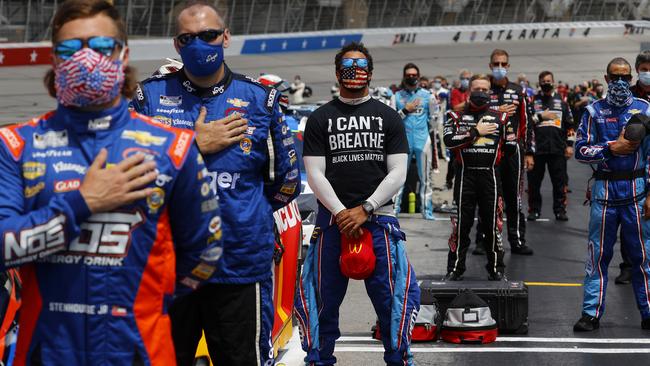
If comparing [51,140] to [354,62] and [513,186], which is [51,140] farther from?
[513,186]

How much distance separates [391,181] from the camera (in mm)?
6965

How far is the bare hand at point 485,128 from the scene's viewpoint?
37.0ft

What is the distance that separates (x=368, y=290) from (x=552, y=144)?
976 centimetres

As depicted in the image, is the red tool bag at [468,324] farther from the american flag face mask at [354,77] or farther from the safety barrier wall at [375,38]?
the safety barrier wall at [375,38]

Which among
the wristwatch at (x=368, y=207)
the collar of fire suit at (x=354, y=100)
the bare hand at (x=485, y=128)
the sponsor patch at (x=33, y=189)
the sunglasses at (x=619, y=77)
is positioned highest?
the sunglasses at (x=619, y=77)

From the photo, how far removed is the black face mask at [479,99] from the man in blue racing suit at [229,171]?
6.23 metres

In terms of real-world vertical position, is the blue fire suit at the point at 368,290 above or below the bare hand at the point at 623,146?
below

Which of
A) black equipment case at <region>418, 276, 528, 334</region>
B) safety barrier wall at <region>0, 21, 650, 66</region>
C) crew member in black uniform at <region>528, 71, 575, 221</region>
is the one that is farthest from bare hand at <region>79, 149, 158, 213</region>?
safety barrier wall at <region>0, 21, 650, 66</region>

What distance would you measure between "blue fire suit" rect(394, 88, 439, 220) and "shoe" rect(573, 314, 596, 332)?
6.94 meters

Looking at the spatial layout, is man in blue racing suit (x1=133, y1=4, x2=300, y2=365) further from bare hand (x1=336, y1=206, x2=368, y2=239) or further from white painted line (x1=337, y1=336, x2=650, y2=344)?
white painted line (x1=337, y1=336, x2=650, y2=344)

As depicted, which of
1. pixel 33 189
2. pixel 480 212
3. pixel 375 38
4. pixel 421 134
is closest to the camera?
pixel 33 189

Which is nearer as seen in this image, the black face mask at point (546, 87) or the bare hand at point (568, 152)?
the black face mask at point (546, 87)

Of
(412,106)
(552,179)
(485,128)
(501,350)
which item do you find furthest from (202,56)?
(552,179)

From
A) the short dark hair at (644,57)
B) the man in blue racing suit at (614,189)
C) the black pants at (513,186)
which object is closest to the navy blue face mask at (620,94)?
the man in blue racing suit at (614,189)
